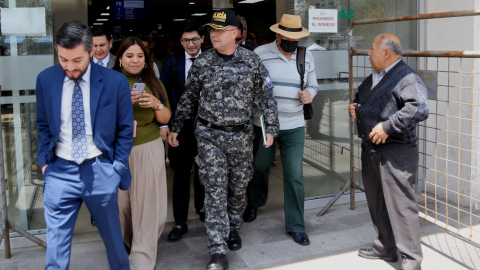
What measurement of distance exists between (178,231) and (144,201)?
2.48ft

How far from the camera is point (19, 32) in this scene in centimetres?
374

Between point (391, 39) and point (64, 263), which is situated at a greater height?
point (391, 39)

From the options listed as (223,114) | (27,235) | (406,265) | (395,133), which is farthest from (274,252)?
(27,235)

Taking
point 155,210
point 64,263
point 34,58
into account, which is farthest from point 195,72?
point 64,263

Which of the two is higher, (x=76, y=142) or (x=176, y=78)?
(x=176, y=78)

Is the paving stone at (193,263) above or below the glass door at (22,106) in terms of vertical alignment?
below

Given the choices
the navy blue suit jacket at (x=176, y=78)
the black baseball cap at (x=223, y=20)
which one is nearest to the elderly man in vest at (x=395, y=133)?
the black baseball cap at (x=223, y=20)

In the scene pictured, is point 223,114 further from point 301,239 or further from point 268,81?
point 301,239

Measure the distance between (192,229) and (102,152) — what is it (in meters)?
1.81

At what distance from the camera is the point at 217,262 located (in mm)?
3393

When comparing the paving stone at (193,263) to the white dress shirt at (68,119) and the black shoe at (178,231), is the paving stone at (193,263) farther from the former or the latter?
the white dress shirt at (68,119)

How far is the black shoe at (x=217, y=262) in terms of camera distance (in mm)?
3367

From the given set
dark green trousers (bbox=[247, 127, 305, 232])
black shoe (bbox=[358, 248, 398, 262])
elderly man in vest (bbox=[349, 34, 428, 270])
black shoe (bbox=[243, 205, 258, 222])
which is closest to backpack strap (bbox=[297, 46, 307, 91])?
dark green trousers (bbox=[247, 127, 305, 232])

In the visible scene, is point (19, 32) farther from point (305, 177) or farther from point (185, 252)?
point (305, 177)
